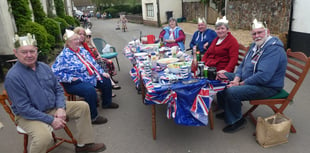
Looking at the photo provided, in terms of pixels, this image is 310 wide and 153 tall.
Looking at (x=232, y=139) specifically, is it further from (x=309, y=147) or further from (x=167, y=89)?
(x=167, y=89)

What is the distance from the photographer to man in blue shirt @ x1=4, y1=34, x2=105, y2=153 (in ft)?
7.02

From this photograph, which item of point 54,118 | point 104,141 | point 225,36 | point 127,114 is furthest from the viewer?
point 127,114

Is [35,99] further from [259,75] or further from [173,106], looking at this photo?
[259,75]

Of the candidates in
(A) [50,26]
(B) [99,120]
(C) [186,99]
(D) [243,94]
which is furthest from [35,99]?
(A) [50,26]

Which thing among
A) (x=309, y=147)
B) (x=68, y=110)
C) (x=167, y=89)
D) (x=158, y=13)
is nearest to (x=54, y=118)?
(x=68, y=110)

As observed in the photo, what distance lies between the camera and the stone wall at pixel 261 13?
9.39 meters

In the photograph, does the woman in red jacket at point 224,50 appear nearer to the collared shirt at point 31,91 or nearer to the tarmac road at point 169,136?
the tarmac road at point 169,136

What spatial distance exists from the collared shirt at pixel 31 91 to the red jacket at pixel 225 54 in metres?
Result: 2.31

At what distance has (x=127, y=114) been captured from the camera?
3695 millimetres

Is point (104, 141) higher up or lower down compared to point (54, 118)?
lower down

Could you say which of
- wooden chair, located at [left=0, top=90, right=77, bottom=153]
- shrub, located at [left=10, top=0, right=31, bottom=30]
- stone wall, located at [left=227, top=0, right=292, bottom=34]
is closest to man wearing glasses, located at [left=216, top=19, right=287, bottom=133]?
wooden chair, located at [left=0, top=90, right=77, bottom=153]

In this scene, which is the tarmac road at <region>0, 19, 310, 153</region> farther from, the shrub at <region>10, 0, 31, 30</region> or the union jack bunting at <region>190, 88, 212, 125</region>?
the shrub at <region>10, 0, 31, 30</region>

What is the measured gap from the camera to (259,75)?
2.62m

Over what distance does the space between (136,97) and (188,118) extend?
2.01m
